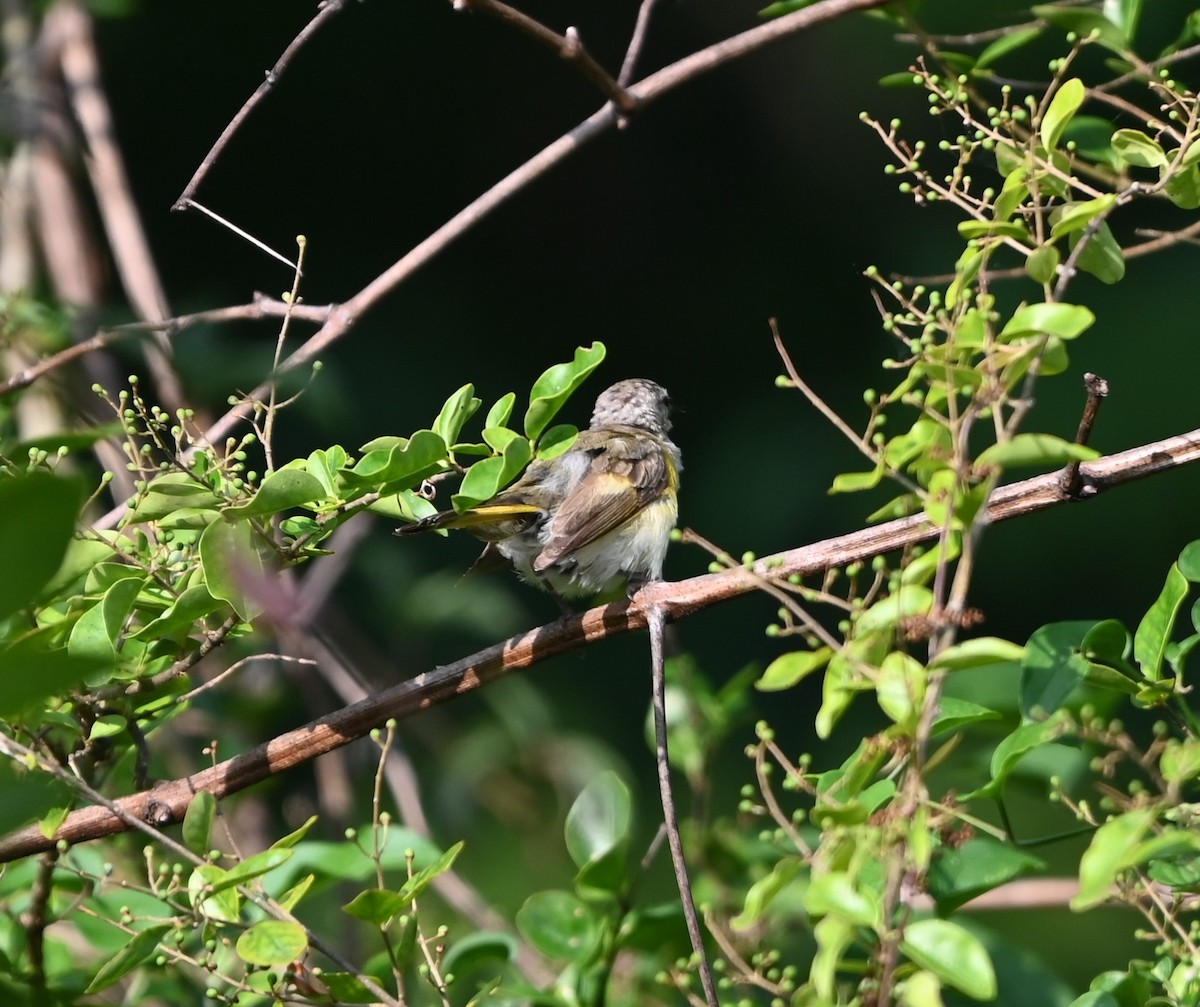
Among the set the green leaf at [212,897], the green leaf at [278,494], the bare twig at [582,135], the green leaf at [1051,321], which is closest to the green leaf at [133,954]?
the green leaf at [212,897]

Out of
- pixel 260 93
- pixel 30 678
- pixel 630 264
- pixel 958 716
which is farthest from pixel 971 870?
pixel 630 264

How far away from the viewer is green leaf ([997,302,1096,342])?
1095 millimetres

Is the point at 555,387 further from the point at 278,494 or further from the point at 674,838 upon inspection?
the point at 674,838

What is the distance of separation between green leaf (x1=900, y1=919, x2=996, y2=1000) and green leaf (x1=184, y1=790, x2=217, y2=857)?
0.77 metres

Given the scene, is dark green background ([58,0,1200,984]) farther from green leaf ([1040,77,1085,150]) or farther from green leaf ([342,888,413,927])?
green leaf ([1040,77,1085,150])

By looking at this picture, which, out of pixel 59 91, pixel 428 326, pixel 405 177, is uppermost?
pixel 59 91

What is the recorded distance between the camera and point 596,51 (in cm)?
681

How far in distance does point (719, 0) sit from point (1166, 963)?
21.3ft

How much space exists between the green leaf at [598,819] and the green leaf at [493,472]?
0.51m

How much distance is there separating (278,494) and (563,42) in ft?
2.71

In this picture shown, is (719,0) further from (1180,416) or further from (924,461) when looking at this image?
(924,461)

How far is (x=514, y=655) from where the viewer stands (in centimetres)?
179

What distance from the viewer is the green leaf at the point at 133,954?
1409 millimetres

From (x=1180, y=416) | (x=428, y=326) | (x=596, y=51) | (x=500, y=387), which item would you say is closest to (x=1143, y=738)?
(x=1180, y=416)
